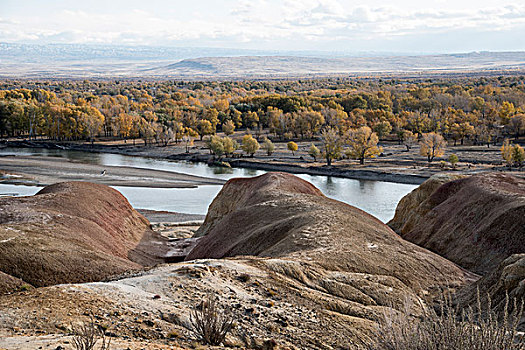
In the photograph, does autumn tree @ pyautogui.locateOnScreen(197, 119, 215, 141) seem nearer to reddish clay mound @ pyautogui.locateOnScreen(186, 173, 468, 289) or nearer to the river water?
the river water

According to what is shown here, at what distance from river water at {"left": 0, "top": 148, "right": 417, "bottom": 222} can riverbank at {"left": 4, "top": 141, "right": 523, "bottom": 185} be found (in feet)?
8.49

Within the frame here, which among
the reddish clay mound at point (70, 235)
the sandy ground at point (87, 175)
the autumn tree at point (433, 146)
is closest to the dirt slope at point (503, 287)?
the reddish clay mound at point (70, 235)

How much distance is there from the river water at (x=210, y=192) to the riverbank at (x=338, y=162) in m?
2.59

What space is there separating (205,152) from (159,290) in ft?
301

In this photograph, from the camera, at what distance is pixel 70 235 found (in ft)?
94.9

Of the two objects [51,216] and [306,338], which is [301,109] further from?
[306,338]

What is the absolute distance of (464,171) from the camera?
80.2m

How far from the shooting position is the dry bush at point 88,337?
32.7 ft

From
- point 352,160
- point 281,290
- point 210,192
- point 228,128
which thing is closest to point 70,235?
point 281,290

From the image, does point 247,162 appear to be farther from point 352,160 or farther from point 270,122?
point 270,122

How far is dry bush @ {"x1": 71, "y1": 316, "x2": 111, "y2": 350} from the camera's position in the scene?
9.96 meters

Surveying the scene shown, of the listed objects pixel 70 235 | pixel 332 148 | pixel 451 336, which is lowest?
pixel 332 148

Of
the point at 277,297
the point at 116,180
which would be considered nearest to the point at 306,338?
the point at 277,297

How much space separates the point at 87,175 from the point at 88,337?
73663 millimetres
